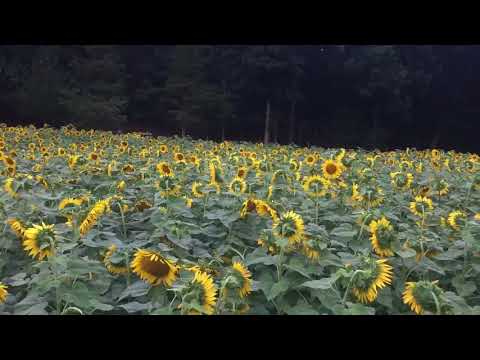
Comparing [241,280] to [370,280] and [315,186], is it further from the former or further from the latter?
[315,186]

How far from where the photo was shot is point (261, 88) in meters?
25.0

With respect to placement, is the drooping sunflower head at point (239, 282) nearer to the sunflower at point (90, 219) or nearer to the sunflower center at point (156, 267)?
the sunflower center at point (156, 267)

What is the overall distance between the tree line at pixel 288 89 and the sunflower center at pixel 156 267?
19.8 meters

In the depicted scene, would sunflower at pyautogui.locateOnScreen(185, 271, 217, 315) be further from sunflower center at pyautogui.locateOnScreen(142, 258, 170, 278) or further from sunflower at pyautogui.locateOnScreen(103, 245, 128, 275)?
sunflower at pyautogui.locateOnScreen(103, 245, 128, 275)

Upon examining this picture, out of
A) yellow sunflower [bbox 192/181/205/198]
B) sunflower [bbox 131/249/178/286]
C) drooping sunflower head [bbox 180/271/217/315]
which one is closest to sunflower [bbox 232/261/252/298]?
drooping sunflower head [bbox 180/271/217/315]

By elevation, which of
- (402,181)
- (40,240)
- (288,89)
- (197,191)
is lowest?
(40,240)

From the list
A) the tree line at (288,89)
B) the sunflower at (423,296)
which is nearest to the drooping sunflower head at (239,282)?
the sunflower at (423,296)

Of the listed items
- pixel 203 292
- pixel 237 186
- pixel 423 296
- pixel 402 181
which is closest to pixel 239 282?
pixel 203 292

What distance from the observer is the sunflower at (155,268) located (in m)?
1.85

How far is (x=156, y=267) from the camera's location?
186 cm

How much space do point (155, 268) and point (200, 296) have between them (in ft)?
1.12

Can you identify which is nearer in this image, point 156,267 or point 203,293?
point 203,293
